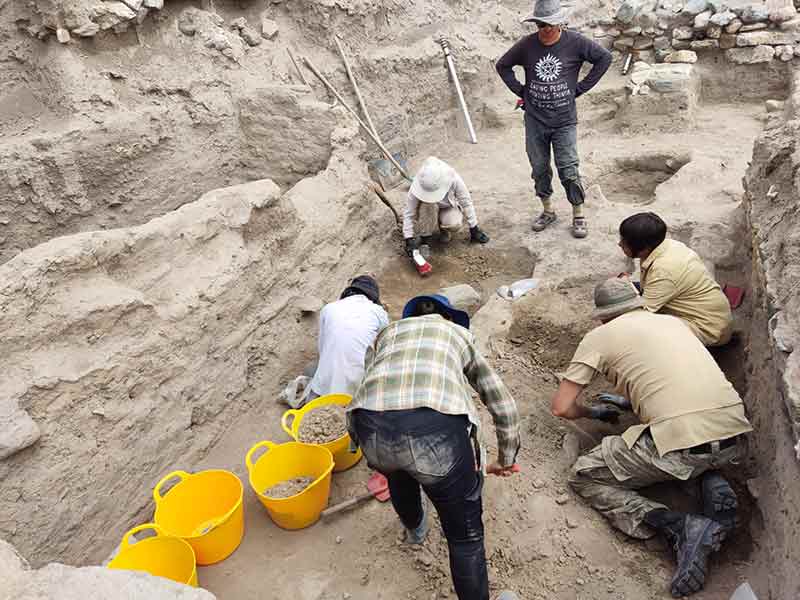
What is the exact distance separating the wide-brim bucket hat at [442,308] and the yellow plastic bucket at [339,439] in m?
0.98

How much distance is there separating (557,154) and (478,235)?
1.08m

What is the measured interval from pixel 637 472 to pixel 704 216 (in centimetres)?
334

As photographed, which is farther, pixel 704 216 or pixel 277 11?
pixel 277 11

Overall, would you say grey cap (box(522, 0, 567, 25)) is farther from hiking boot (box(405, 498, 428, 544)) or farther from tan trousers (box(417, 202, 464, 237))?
hiking boot (box(405, 498, 428, 544))

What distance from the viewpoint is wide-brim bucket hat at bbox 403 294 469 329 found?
292 cm

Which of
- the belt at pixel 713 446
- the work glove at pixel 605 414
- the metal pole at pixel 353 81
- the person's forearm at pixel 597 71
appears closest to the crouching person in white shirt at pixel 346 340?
the work glove at pixel 605 414

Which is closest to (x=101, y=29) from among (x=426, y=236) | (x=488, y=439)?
(x=426, y=236)

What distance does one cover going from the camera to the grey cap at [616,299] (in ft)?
11.3

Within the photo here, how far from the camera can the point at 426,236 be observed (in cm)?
629

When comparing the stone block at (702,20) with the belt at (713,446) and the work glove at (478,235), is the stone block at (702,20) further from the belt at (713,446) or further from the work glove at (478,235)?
the belt at (713,446)

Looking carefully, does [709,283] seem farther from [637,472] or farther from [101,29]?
[101,29]

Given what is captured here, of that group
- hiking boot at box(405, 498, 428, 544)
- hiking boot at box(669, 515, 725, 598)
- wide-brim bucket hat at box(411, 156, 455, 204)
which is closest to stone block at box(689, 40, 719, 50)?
wide-brim bucket hat at box(411, 156, 455, 204)

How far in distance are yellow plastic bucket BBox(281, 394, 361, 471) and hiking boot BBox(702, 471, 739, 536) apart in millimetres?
1902

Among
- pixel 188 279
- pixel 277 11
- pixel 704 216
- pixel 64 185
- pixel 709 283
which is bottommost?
pixel 704 216
